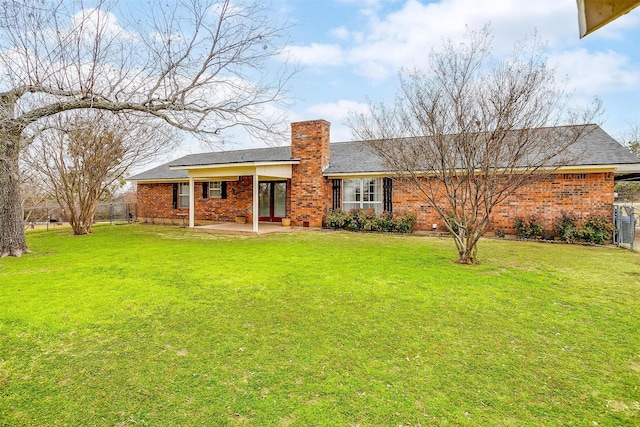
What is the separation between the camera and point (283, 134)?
10.7 meters

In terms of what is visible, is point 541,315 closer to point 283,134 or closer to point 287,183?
point 283,134

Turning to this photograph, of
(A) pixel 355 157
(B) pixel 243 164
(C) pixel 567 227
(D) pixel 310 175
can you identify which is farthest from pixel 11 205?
(C) pixel 567 227

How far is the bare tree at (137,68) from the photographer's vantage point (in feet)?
25.5

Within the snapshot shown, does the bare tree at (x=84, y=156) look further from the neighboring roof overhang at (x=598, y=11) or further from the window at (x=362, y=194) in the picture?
the neighboring roof overhang at (x=598, y=11)

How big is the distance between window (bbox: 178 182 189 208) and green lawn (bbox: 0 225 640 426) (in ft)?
40.6

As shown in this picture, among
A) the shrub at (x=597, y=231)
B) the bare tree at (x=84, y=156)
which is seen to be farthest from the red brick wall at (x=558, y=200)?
the bare tree at (x=84, y=156)

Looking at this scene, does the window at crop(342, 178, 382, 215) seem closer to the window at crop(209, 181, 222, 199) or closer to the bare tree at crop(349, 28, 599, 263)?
the bare tree at crop(349, 28, 599, 263)

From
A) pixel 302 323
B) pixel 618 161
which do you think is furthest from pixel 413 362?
pixel 618 161

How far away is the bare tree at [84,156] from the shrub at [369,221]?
813 centimetres

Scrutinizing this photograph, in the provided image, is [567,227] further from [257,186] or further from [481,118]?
[257,186]

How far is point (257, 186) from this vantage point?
46.7 ft

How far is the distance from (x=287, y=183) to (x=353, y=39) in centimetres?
741

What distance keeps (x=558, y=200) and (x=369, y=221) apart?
682 centimetres

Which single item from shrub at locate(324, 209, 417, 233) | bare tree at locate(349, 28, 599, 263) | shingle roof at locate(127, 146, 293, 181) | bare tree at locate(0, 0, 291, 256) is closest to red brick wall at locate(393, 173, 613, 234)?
shrub at locate(324, 209, 417, 233)
